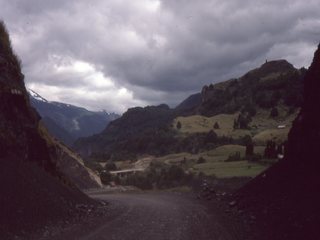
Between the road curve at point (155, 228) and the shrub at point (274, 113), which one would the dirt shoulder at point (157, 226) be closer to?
the road curve at point (155, 228)

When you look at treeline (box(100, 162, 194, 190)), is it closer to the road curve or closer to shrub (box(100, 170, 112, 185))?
shrub (box(100, 170, 112, 185))

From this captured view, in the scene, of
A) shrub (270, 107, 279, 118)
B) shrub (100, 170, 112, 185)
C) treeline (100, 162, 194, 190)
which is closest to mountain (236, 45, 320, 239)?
treeline (100, 162, 194, 190)

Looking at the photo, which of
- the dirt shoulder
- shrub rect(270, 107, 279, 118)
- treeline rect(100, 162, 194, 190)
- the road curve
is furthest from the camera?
shrub rect(270, 107, 279, 118)

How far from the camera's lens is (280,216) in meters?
24.1

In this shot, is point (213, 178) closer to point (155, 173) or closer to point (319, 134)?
point (155, 173)

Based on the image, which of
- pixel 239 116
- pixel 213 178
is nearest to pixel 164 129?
pixel 239 116

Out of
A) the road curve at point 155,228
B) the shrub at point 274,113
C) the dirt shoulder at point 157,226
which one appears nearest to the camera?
the road curve at point 155,228

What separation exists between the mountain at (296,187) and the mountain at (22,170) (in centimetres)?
1021

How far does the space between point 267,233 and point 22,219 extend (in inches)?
408

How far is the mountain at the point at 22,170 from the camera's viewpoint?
22.9 metres

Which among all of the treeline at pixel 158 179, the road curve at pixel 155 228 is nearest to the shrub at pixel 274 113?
the treeline at pixel 158 179

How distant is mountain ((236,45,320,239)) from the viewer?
21.1m

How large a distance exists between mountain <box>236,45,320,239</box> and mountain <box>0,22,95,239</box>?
1021 cm

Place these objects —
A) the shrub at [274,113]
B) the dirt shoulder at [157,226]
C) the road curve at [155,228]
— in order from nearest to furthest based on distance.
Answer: the road curve at [155,228] < the dirt shoulder at [157,226] < the shrub at [274,113]
